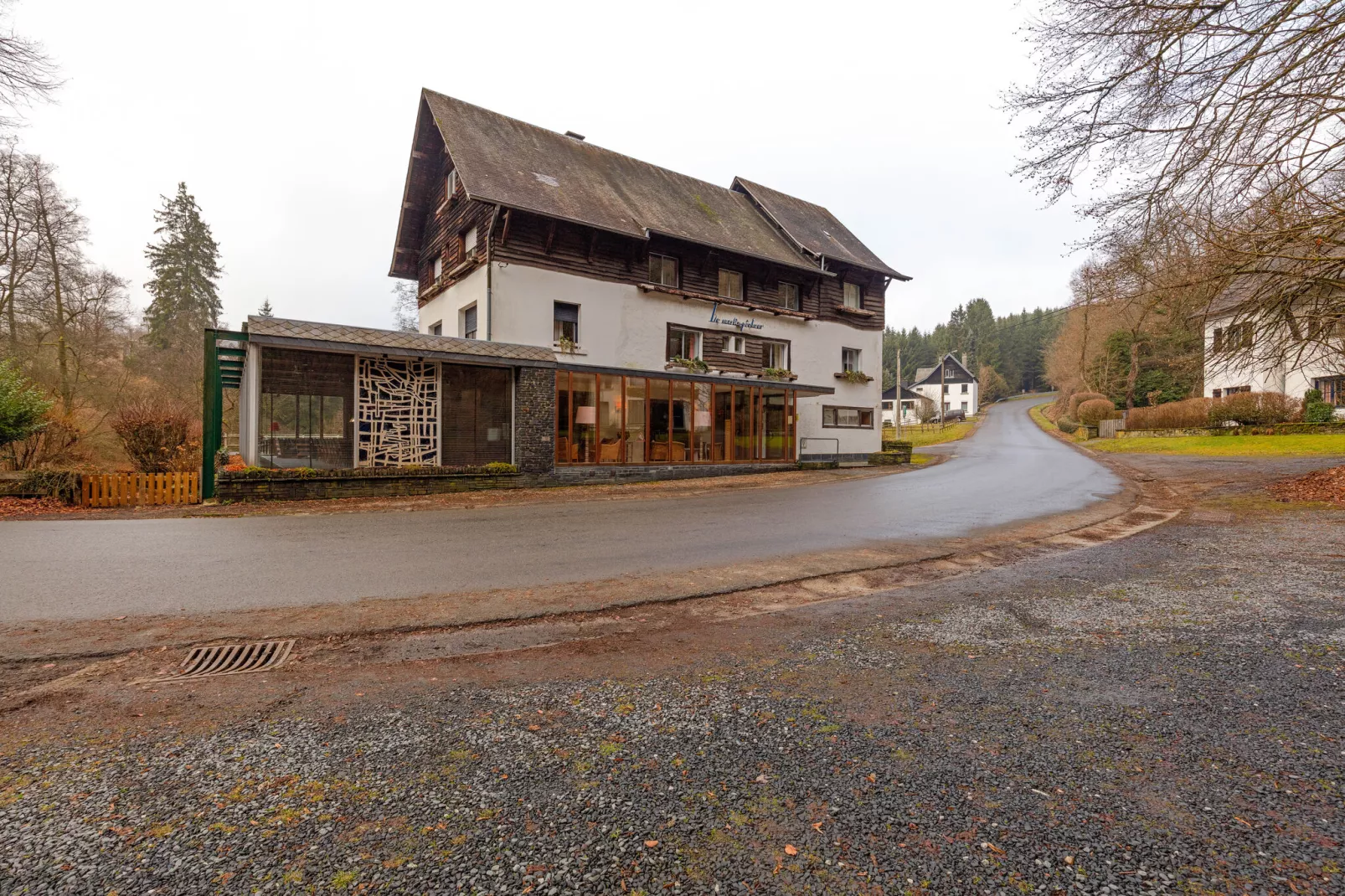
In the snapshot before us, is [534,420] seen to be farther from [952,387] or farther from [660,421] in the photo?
[952,387]

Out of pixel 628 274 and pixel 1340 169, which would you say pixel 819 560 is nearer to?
pixel 1340 169

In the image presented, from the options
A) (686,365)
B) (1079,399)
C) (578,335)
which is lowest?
(686,365)

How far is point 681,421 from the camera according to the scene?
64.9 feet

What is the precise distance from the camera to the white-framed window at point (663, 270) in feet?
71.4

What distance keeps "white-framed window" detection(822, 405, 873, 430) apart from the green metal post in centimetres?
2163

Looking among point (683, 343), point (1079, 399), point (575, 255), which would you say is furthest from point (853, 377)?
point (1079, 399)

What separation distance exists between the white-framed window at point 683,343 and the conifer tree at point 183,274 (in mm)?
34259

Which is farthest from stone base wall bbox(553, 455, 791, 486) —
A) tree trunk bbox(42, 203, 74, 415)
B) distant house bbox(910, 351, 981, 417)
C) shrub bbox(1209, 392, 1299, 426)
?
distant house bbox(910, 351, 981, 417)

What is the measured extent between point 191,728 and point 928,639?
4.27 metres

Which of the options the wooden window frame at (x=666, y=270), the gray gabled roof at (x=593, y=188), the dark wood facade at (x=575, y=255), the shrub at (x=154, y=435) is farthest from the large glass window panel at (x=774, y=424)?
the shrub at (x=154, y=435)

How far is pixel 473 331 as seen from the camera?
Answer: 1952cm

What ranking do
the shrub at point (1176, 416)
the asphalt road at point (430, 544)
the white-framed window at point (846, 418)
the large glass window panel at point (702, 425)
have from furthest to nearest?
the shrub at point (1176, 416) → the white-framed window at point (846, 418) → the large glass window panel at point (702, 425) → the asphalt road at point (430, 544)

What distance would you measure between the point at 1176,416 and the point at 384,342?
37.1m

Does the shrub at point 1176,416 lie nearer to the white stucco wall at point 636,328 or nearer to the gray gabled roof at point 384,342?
the white stucco wall at point 636,328
